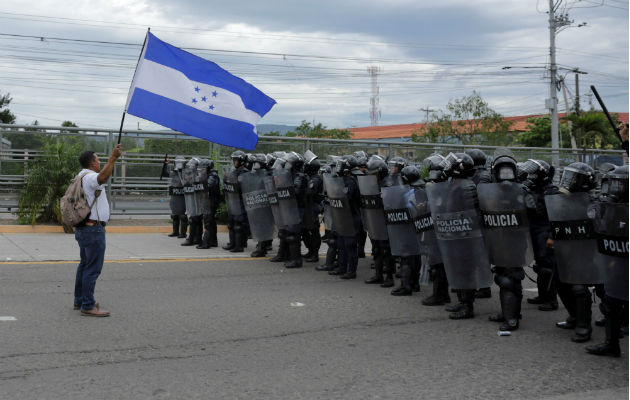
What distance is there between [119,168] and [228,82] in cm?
803

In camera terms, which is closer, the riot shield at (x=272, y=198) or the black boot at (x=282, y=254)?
the riot shield at (x=272, y=198)

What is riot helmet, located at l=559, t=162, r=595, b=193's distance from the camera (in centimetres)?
625

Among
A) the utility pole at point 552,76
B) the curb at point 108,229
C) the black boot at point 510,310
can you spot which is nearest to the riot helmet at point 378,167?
the black boot at point 510,310

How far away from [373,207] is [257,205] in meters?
3.02

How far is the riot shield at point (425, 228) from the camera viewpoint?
809 cm

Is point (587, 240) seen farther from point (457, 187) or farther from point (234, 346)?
point (234, 346)

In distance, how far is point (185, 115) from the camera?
910cm

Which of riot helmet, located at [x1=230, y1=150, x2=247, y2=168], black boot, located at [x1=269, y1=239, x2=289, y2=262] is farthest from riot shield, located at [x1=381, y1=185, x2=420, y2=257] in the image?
riot helmet, located at [x1=230, y1=150, x2=247, y2=168]

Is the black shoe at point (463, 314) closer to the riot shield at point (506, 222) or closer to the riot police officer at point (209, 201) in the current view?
the riot shield at point (506, 222)

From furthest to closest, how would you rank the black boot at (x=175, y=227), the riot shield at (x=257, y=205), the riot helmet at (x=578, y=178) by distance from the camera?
the black boot at (x=175, y=227)
the riot shield at (x=257, y=205)
the riot helmet at (x=578, y=178)

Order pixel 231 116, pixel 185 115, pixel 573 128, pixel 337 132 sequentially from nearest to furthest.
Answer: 1. pixel 185 115
2. pixel 231 116
3. pixel 573 128
4. pixel 337 132

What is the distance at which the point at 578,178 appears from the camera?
626 centimetres

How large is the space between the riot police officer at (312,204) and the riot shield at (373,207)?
169cm

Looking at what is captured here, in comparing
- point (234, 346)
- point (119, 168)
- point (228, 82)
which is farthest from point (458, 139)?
point (234, 346)
